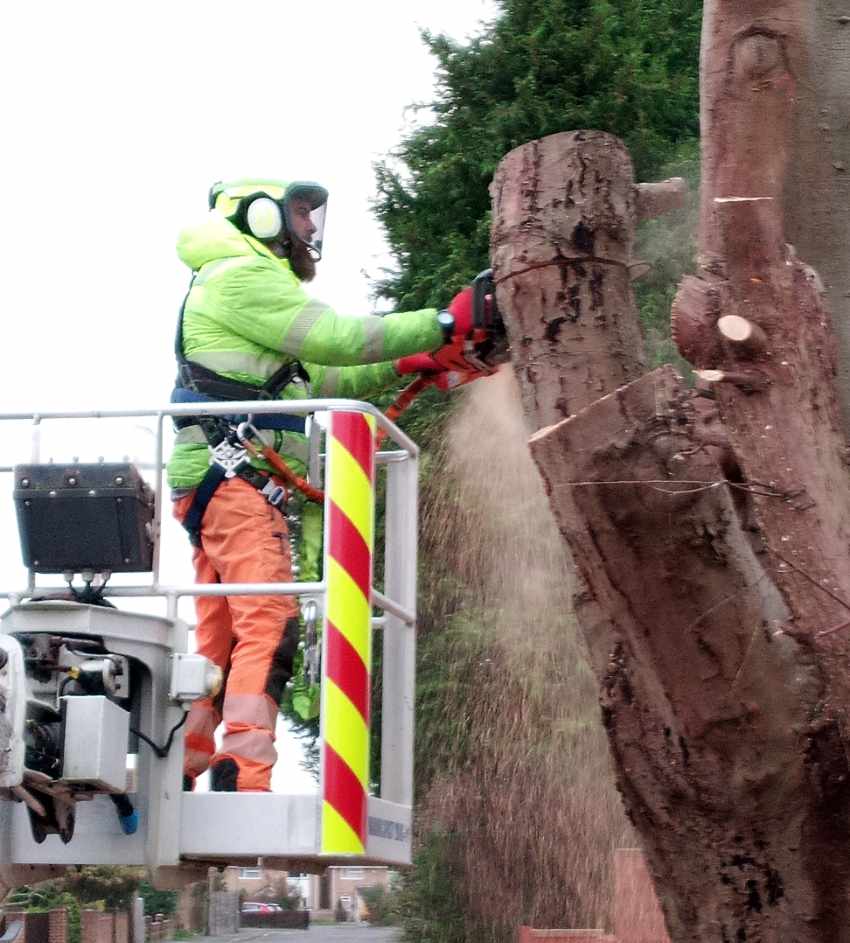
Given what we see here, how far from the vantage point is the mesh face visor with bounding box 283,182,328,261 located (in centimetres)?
547

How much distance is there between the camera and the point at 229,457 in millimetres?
5172

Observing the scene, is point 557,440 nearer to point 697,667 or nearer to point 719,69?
point 697,667

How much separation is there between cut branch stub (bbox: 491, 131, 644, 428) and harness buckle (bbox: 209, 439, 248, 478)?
2.88ft

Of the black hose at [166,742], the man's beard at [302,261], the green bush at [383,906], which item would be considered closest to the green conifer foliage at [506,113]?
the green bush at [383,906]

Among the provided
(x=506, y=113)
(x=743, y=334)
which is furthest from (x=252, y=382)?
(x=506, y=113)

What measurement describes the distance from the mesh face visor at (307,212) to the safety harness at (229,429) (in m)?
0.44

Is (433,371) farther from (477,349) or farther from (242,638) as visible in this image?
(242,638)

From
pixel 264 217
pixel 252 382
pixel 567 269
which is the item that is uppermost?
pixel 264 217

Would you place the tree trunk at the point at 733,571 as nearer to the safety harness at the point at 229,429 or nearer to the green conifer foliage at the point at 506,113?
the safety harness at the point at 229,429

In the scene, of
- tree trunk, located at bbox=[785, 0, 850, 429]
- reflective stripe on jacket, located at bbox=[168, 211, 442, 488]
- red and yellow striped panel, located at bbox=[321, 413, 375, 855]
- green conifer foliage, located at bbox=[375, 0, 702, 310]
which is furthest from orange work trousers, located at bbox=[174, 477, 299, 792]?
green conifer foliage, located at bbox=[375, 0, 702, 310]

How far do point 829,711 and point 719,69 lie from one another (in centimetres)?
175

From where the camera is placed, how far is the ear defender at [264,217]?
17.8ft

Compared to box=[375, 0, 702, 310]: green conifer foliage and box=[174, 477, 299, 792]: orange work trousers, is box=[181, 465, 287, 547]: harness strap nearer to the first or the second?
box=[174, 477, 299, 792]: orange work trousers

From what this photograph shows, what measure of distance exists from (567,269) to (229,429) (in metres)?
1.14
